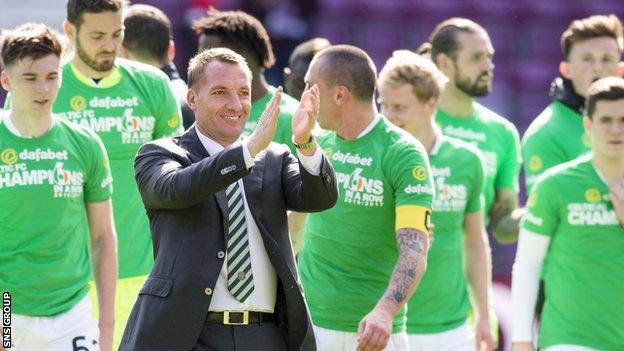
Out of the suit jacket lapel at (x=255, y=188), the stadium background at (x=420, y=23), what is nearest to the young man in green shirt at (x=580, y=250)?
the suit jacket lapel at (x=255, y=188)

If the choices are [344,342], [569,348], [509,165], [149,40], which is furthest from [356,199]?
[509,165]

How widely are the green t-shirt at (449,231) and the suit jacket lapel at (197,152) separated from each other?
2598 mm

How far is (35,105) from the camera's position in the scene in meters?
6.99

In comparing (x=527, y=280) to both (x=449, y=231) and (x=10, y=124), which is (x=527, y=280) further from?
(x=10, y=124)

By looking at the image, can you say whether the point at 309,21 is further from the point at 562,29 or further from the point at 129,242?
the point at 129,242

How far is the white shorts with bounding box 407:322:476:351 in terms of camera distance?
26.6 ft

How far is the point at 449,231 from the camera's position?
8.43 m

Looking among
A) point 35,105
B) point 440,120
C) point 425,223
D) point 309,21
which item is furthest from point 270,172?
point 309,21

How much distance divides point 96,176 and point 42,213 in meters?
0.33

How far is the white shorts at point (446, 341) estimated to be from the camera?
810 cm

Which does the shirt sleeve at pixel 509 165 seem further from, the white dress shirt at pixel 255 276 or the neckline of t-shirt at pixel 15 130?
the white dress shirt at pixel 255 276

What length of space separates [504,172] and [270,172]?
389cm

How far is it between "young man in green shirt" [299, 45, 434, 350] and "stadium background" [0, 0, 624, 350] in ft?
25.8

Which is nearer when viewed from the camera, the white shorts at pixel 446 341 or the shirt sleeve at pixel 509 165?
the white shorts at pixel 446 341
